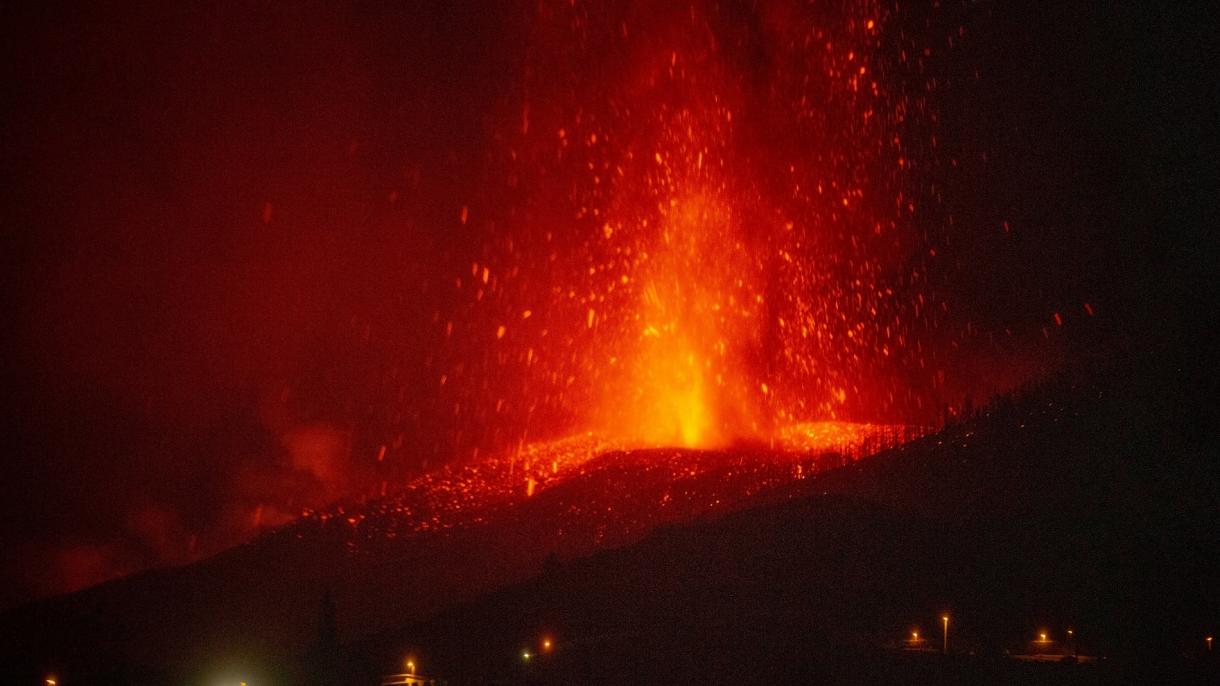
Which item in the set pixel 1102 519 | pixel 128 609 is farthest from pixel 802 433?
pixel 128 609

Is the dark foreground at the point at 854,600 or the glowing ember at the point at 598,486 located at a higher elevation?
the glowing ember at the point at 598,486

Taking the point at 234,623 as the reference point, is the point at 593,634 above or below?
below

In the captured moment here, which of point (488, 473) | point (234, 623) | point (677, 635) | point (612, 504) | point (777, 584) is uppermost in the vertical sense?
point (488, 473)

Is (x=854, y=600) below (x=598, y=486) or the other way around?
below

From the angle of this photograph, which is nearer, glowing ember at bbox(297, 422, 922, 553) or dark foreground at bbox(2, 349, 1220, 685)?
dark foreground at bbox(2, 349, 1220, 685)

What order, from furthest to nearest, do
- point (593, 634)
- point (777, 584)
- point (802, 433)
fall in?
point (802, 433)
point (777, 584)
point (593, 634)

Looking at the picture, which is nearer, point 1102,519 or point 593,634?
point 593,634

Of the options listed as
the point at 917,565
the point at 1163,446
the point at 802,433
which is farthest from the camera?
the point at 802,433

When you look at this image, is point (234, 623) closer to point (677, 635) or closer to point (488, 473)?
point (488, 473)

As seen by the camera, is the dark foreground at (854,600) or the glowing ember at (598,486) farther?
the glowing ember at (598,486)

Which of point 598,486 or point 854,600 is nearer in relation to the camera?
point 854,600

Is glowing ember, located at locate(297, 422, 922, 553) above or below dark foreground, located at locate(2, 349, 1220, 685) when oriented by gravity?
above
